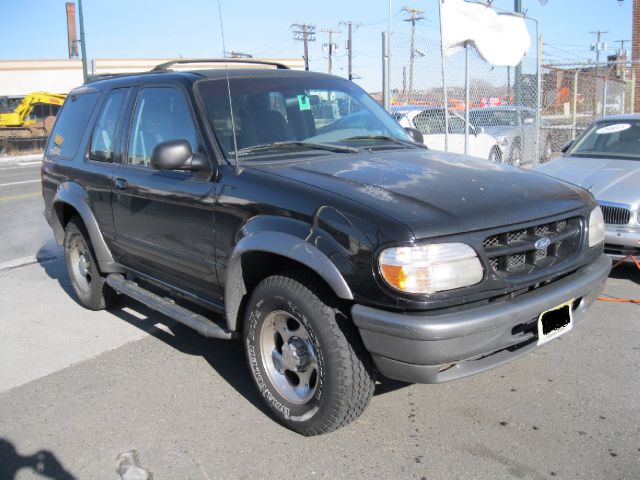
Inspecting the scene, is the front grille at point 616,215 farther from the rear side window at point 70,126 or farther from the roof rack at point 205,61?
the rear side window at point 70,126

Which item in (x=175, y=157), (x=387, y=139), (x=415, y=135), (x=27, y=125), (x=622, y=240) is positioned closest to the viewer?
(x=175, y=157)

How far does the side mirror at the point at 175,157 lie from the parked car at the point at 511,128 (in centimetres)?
877

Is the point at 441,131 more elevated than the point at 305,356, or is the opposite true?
the point at 441,131

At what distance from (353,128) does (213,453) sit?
2.37m

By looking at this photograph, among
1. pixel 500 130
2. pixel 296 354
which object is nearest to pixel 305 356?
pixel 296 354

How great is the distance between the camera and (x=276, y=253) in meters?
3.10

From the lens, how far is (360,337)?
2.94 metres

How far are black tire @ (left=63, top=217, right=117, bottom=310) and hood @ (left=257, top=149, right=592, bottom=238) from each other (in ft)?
8.10

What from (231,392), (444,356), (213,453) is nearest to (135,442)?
(213,453)

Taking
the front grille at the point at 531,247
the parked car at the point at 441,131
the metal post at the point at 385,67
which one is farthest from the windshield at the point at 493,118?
the front grille at the point at 531,247

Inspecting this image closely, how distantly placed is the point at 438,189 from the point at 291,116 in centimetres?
138

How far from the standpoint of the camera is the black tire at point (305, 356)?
2.96 metres

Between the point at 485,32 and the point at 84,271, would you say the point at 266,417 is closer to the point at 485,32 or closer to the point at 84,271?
the point at 84,271

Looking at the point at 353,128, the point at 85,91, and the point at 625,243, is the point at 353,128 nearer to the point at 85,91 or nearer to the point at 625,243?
the point at 85,91
